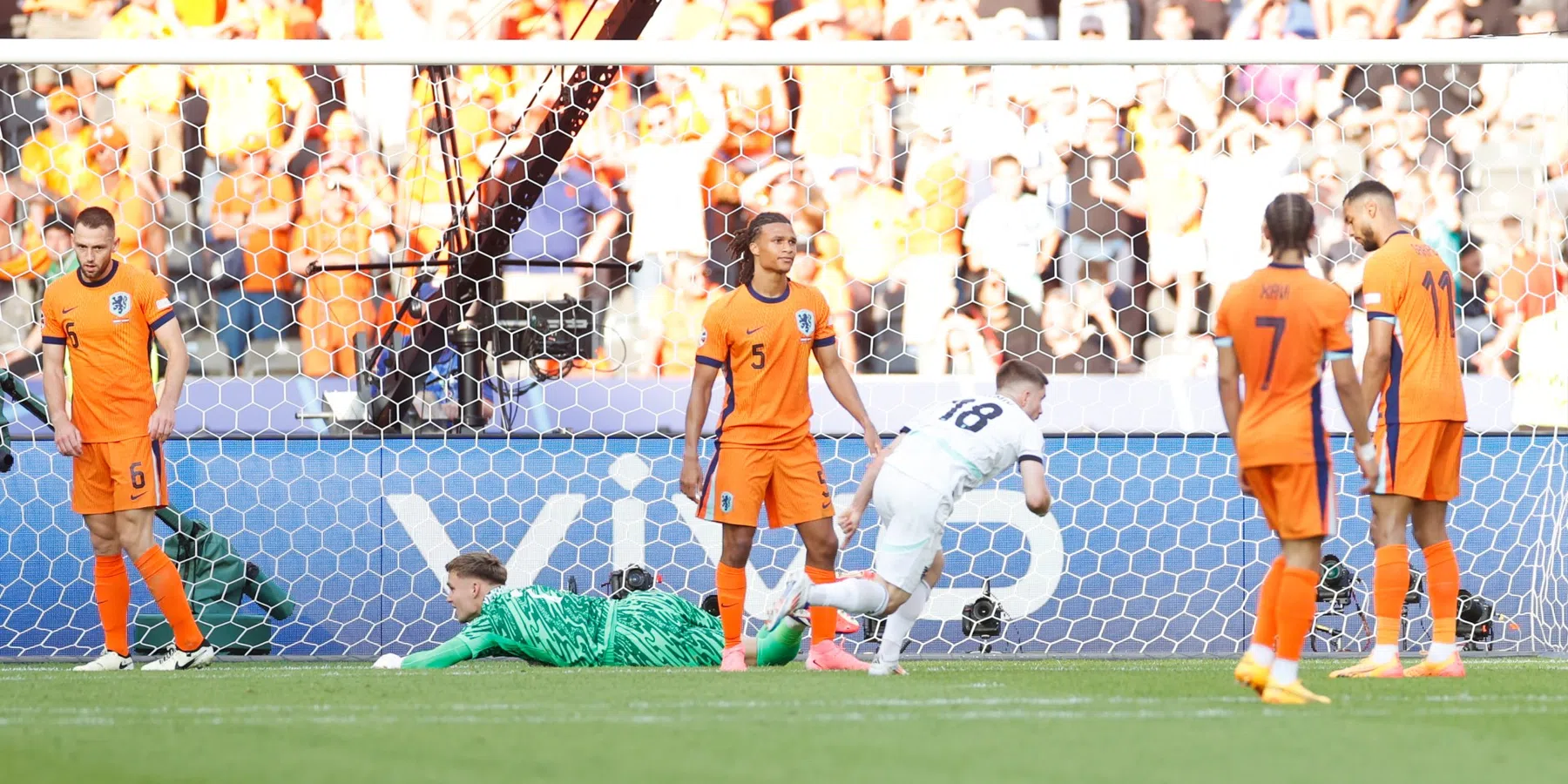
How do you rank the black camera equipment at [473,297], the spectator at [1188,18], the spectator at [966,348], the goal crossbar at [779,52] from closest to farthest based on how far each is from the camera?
the goal crossbar at [779,52]
the black camera equipment at [473,297]
the spectator at [966,348]
the spectator at [1188,18]

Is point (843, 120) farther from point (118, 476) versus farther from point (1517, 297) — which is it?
point (118, 476)

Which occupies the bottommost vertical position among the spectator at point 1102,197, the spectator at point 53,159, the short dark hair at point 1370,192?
the short dark hair at point 1370,192

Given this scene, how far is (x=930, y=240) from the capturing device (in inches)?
339

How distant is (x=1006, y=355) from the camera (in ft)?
27.4

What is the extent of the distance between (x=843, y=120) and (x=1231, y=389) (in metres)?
4.64

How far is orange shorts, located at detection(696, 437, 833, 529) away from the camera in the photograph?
5438 millimetres

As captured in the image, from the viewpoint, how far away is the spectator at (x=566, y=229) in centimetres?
806

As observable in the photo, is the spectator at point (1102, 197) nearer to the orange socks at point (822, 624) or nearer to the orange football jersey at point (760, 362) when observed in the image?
the orange football jersey at point (760, 362)

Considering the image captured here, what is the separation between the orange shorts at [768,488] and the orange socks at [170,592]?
5.91ft

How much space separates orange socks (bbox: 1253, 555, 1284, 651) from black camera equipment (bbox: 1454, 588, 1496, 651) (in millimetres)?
2841

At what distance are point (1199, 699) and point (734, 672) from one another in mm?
1629

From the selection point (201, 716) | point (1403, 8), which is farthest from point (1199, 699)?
point (1403, 8)

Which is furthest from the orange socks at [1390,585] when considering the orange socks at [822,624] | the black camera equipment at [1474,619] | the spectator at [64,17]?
the spectator at [64,17]

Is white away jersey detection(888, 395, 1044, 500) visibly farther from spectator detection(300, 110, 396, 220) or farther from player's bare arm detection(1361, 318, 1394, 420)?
spectator detection(300, 110, 396, 220)
